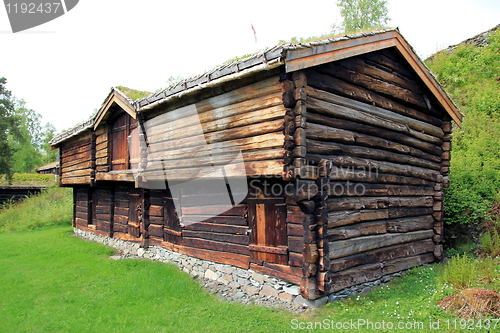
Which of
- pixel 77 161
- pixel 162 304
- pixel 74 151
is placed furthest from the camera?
pixel 74 151

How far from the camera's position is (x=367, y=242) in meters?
7.50

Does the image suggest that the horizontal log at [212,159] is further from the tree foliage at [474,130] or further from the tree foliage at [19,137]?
the tree foliage at [19,137]

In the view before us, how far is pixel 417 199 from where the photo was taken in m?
9.02

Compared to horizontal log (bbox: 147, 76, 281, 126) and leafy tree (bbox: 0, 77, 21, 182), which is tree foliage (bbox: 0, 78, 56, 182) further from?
horizontal log (bbox: 147, 76, 281, 126)

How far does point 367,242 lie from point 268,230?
2188 mm

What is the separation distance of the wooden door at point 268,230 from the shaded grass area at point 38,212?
57.8ft

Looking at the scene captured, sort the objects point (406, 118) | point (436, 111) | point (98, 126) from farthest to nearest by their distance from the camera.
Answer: point (98, 126)
point (436, 111)
point (406, 118)

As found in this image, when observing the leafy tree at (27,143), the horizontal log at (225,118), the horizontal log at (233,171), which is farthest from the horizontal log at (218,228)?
the leafy tree at (27,143)

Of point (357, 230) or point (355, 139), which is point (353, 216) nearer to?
point (357, 230)

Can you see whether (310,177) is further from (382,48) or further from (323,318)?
(382,48)

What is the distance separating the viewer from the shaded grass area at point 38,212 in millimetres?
20375

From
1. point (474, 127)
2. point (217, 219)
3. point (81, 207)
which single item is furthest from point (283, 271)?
point (81, 207)

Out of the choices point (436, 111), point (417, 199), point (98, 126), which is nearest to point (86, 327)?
point (417, 199)

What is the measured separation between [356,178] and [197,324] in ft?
14.2
